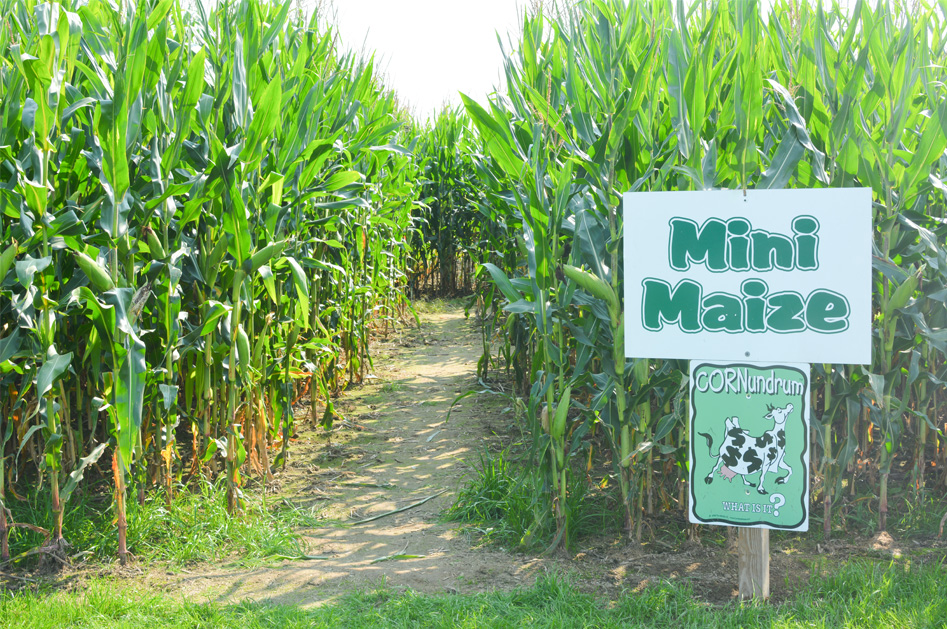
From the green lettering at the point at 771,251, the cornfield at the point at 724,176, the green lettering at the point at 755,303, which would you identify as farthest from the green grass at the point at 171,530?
the green lettering at the point at 771,251

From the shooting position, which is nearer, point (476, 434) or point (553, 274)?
point (553, 274)

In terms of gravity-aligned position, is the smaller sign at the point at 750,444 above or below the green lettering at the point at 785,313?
below

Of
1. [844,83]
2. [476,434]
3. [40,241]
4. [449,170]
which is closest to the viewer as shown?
[40,241]

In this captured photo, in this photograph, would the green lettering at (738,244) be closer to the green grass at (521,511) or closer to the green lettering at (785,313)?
the green lettering at (785,313)

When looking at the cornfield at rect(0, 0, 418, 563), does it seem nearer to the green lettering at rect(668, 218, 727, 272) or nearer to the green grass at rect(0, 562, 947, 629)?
the green grass at rect(0, 562, 947, 629)

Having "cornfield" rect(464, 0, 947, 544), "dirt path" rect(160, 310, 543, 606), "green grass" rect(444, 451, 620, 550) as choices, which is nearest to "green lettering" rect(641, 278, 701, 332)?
"cornfield" rect(464, 0, 947, 544)

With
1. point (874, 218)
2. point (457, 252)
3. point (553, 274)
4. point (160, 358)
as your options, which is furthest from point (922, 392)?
point (457, 252)

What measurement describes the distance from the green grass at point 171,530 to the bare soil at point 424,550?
117 mm

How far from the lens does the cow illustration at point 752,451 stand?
2.69m

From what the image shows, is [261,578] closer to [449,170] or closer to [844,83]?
[844,83]

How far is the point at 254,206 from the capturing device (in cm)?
371

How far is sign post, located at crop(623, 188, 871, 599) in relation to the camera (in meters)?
2.60

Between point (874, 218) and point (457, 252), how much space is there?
850cm

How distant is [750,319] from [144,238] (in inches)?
106
